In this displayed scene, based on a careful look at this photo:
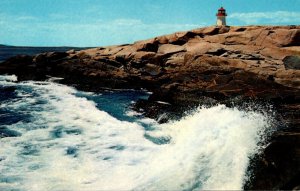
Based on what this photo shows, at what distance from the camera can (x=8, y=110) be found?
55.6ft

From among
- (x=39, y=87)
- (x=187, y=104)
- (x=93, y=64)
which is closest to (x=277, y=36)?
(x=187, y=104)

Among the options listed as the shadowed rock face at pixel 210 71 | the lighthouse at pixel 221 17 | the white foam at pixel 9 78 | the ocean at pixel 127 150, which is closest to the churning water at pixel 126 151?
the ocean at pixel 127 150

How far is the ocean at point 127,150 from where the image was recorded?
8.02 metres

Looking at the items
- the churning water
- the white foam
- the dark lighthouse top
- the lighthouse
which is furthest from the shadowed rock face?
the dark lighthouse top

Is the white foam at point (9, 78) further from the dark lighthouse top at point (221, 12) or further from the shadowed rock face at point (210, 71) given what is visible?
the dark lighthouse top at point (221, 12)

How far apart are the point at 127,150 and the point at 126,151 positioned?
8 cm

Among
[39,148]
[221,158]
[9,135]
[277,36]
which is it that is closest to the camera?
[221,158]

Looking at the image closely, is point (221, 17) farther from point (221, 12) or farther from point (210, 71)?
point (210, 71)

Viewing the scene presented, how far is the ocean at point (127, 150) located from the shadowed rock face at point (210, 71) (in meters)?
0.77

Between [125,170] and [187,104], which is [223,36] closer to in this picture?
[187,104]

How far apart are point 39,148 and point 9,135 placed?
2.07 metres

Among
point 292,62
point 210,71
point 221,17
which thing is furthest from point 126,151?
point 221,17

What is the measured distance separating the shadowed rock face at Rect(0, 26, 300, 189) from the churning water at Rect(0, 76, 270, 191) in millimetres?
821

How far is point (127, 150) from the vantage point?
1061 centimetres
